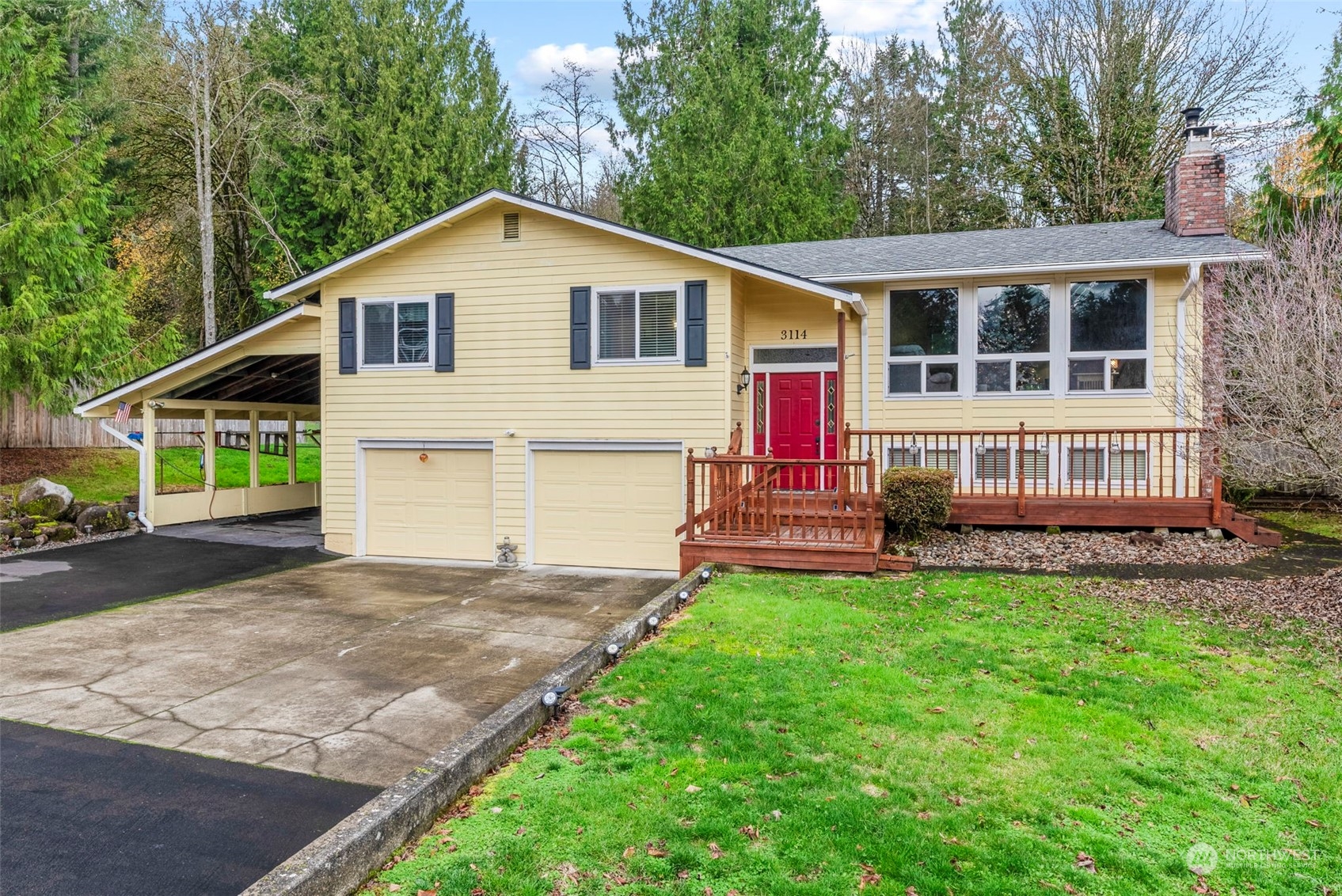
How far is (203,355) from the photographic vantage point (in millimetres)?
13273

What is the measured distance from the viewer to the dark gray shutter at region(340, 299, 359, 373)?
41.3 feet

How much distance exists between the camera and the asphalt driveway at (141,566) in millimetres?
9277

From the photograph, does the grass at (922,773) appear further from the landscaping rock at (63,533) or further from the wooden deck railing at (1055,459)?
the landscaping rock at (63,533)

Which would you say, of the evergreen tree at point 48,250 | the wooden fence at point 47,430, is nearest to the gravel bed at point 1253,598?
the wooden fence at point 47,430

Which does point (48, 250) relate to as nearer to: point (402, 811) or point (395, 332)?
point (395, 332)

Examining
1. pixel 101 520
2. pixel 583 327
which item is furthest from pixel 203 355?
pixel 583 327

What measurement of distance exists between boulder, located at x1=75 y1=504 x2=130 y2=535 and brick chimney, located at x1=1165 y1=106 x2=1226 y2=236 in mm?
18620

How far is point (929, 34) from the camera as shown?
25.7 m

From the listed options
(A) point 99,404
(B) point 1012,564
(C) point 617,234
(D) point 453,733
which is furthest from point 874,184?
(D) point 453,733

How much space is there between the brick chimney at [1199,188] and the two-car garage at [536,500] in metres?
8.62

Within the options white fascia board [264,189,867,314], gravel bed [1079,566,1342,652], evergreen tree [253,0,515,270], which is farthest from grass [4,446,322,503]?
gravel bed [1079,566,1342,652]

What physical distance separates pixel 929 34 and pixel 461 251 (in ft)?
68.3

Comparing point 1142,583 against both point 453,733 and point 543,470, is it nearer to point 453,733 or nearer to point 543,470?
point 453,733

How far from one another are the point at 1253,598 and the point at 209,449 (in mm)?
17255
